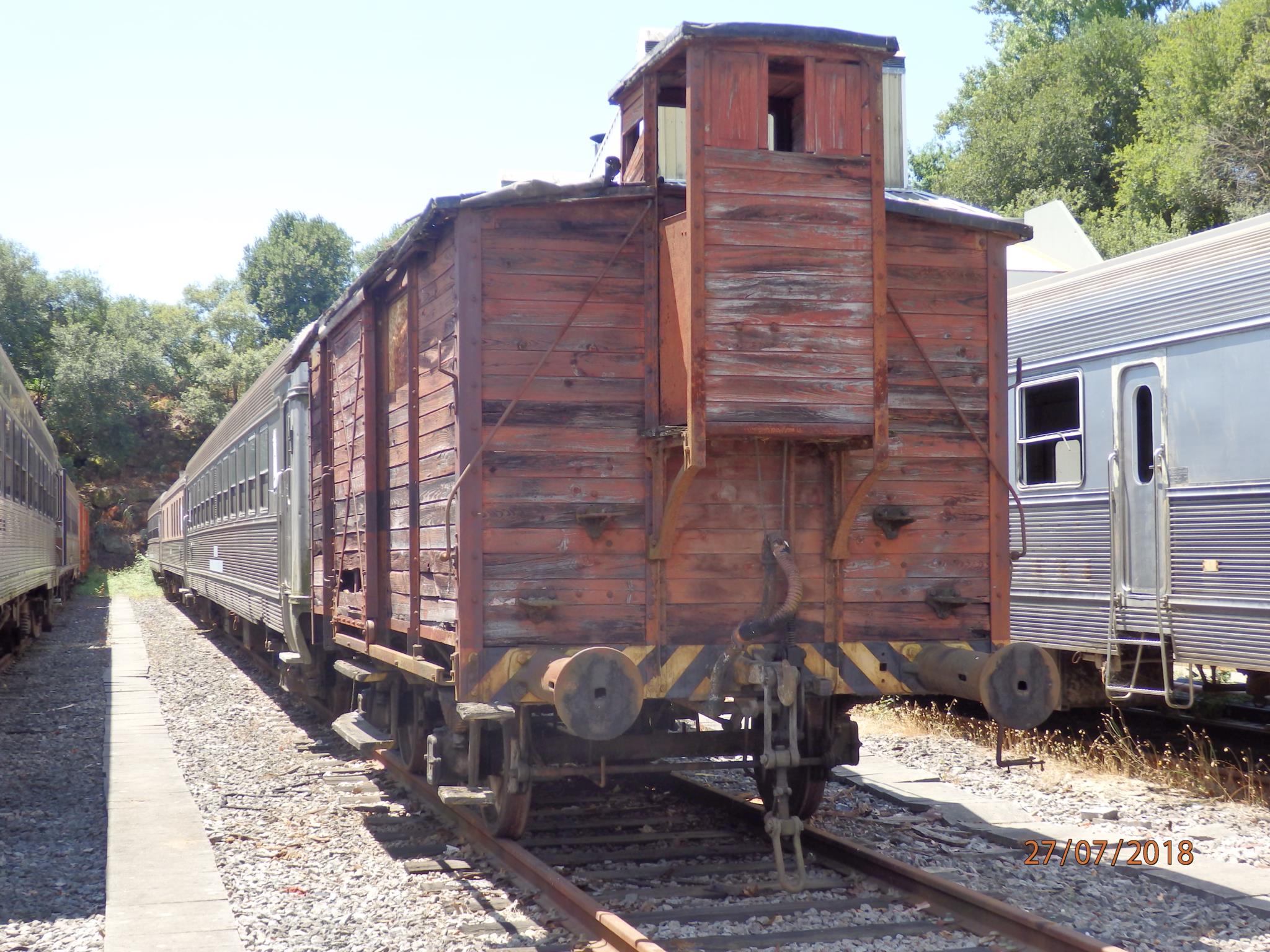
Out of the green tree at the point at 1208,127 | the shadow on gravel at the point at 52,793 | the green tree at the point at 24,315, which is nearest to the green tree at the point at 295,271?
the green tree at the point at 24,315

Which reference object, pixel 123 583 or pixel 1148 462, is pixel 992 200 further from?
pixel 1148 462

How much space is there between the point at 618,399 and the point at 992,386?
1.95 meters

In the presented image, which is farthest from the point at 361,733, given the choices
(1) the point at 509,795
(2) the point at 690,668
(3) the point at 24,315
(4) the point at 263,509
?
(3) the point at 24,315

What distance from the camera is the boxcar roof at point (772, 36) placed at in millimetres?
5367

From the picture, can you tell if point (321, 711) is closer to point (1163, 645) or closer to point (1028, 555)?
point (1028, 555)

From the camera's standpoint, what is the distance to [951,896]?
17.6ft

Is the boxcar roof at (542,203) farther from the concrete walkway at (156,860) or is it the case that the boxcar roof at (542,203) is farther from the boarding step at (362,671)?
the concrete walkway at (156,860)

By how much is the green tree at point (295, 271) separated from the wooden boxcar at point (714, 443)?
2554 inches

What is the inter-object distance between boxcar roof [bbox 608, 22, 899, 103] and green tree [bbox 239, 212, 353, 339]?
6525 centimetres

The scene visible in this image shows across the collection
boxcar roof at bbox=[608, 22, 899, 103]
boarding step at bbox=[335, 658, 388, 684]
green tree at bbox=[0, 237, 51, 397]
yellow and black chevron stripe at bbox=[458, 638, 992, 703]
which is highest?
green tree at bbox=[0, 237, 51, 397]

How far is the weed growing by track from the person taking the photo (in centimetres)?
3991

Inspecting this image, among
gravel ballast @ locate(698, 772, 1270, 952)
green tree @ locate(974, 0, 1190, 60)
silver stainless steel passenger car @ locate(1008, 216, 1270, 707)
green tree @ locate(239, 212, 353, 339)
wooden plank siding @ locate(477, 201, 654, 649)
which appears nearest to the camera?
gravel ballast @ locate(698, 772, 1270, 952)

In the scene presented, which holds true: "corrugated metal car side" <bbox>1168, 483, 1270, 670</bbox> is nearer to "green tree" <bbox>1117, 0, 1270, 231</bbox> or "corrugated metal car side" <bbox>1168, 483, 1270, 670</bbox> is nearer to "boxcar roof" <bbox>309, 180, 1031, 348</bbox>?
"boxcar roof" <bbox>309, 180, 1031, 348</bbox>

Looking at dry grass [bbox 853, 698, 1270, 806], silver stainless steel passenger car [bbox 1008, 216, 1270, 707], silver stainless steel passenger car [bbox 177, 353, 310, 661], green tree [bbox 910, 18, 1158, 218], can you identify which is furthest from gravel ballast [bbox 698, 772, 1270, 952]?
green tree [bbox 910, 18, 1158, 218]
